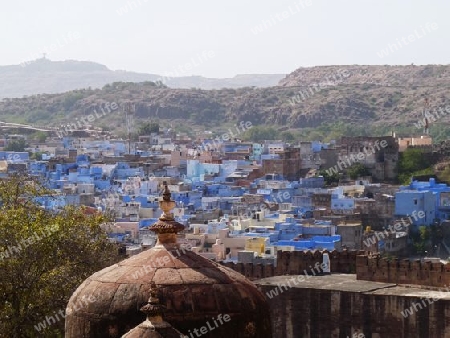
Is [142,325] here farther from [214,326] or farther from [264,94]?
[264,94]

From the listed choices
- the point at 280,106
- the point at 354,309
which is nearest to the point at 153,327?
the point at 354,309

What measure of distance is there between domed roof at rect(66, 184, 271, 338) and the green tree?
5.84m

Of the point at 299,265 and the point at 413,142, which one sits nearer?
the point at 299,265

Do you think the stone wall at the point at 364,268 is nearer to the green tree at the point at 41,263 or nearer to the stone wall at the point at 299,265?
the stone wall at the point at 299,265

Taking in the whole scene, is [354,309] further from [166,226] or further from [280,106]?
[280,106]

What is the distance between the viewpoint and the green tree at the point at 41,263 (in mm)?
16781

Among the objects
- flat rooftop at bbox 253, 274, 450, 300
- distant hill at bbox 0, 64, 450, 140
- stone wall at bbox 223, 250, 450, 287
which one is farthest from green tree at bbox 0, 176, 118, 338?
distant hill at bbox 0, 64, 450, 140

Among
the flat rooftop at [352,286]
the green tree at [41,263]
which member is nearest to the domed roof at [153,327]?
the green tree at [41,263]

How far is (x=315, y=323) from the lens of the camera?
23.6 metres

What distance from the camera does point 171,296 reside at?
10.2 m

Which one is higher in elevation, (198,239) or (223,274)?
(223,274)

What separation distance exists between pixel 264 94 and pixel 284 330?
12699 centimetres

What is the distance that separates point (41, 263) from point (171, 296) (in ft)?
25.0

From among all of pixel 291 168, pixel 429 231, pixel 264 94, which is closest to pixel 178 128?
pixel 264 94
